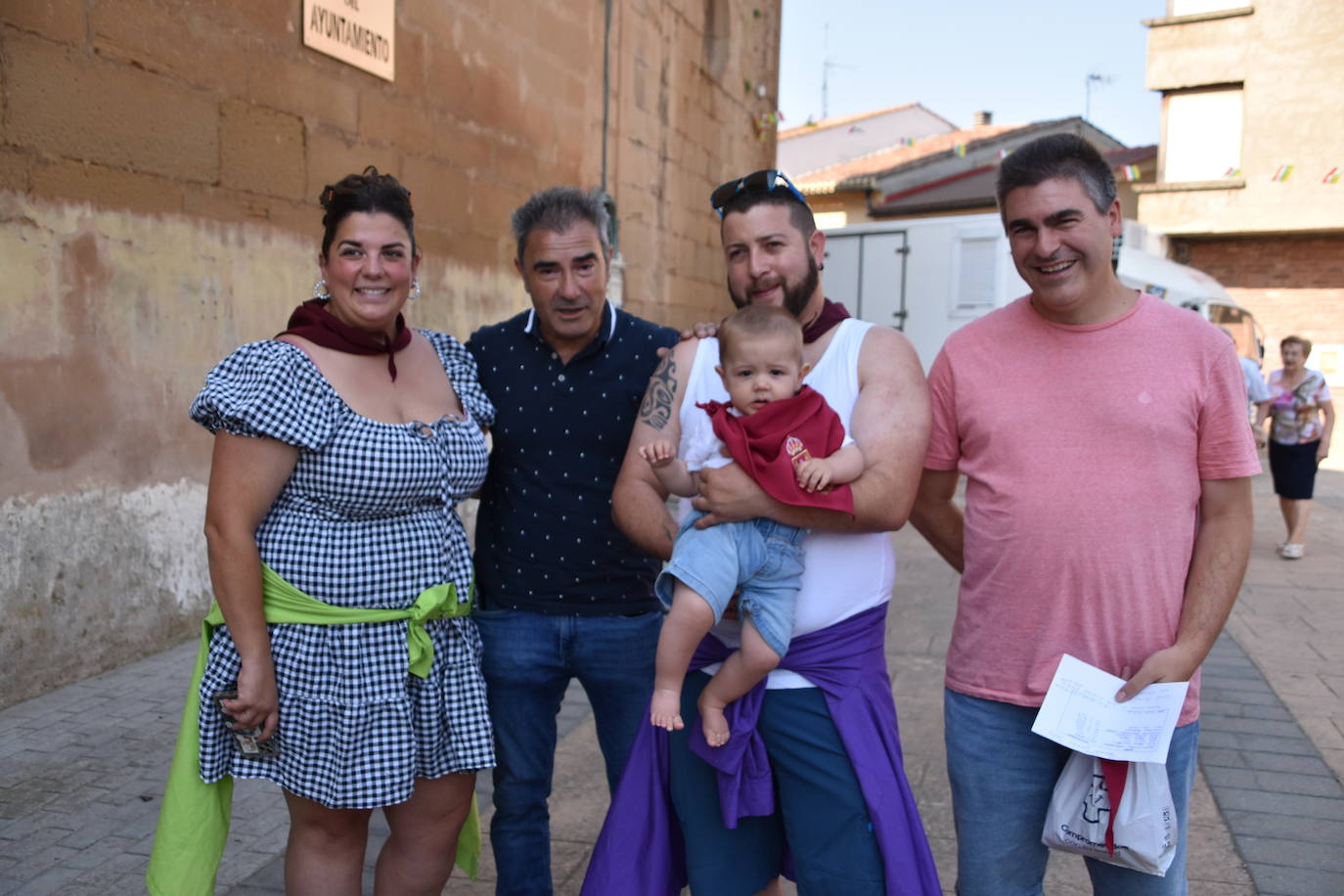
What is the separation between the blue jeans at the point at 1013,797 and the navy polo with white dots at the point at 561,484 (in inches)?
36.7

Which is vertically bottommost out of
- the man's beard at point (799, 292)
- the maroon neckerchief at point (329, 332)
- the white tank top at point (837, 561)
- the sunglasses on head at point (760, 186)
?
the white tank top at point (837, 561)

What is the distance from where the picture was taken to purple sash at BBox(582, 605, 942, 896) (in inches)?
91.4

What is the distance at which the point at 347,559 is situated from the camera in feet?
8.23

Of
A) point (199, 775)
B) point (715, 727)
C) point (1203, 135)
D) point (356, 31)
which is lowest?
point (199, 775)

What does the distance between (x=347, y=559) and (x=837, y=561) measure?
1058 millimetres

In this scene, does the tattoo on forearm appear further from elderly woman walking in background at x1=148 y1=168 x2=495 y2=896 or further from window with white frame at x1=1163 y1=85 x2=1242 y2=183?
window with white frame at x1=1163 y1=85 x2=1242 y2=183

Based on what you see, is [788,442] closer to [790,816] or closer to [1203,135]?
[790,816]

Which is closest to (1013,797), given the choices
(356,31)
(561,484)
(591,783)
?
(561,484)

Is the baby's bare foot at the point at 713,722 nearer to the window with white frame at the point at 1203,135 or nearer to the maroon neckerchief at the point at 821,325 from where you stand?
the maroon neckerchief at the point at 821,325

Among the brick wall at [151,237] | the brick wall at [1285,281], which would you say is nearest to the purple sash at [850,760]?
the brick wall at [151,237]

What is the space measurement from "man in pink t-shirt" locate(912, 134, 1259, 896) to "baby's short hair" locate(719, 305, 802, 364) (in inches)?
16.7

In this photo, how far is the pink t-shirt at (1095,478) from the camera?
224cm

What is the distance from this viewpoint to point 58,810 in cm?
377

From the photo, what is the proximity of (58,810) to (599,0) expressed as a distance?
Result: 8.21 meters
